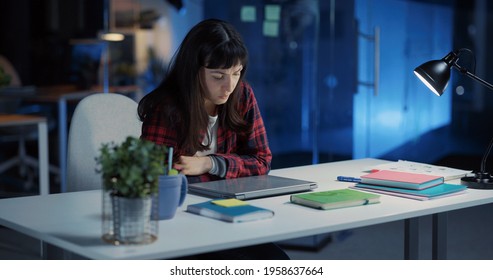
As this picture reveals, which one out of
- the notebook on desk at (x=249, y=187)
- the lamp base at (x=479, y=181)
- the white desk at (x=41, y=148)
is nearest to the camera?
the notebook on desk at (x=249, y=187)

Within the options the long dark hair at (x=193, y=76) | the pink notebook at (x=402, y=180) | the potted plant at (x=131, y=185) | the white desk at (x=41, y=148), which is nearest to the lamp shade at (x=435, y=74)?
the pink notebook at (x=402, y=180)

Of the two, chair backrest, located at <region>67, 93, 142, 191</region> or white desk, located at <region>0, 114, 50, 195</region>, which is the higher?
chair backrest, located at <region>67, 93, 142, 191</region>

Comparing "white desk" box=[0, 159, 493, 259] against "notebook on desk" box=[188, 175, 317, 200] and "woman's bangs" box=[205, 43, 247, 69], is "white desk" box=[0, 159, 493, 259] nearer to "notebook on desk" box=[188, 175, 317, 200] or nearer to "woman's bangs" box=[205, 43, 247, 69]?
"notebook on desk" box=[188, 175, 317, 200]

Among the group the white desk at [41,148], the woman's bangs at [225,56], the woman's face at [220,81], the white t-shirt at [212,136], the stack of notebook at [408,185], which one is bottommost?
the white desk at [41,148]

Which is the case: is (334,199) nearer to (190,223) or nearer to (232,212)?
(232,212)

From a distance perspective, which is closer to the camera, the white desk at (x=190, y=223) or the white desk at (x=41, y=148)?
the white desk at (x=190, y=223)

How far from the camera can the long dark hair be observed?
8.04 ft

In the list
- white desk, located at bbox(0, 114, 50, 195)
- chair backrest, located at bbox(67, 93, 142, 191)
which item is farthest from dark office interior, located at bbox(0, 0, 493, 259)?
chair backrest, located at bbox(67, 93, 142, 191)

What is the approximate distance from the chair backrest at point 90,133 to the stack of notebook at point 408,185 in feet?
3.10

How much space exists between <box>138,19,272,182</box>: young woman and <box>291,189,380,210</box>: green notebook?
42 cm

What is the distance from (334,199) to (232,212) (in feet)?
1.09

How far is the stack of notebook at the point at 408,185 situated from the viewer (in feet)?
7.30

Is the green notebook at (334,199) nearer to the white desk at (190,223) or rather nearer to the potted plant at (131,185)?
the white desk at (190,223)

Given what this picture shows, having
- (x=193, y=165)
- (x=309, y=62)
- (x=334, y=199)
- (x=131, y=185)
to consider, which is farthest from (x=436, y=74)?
(x=309, y=62)
